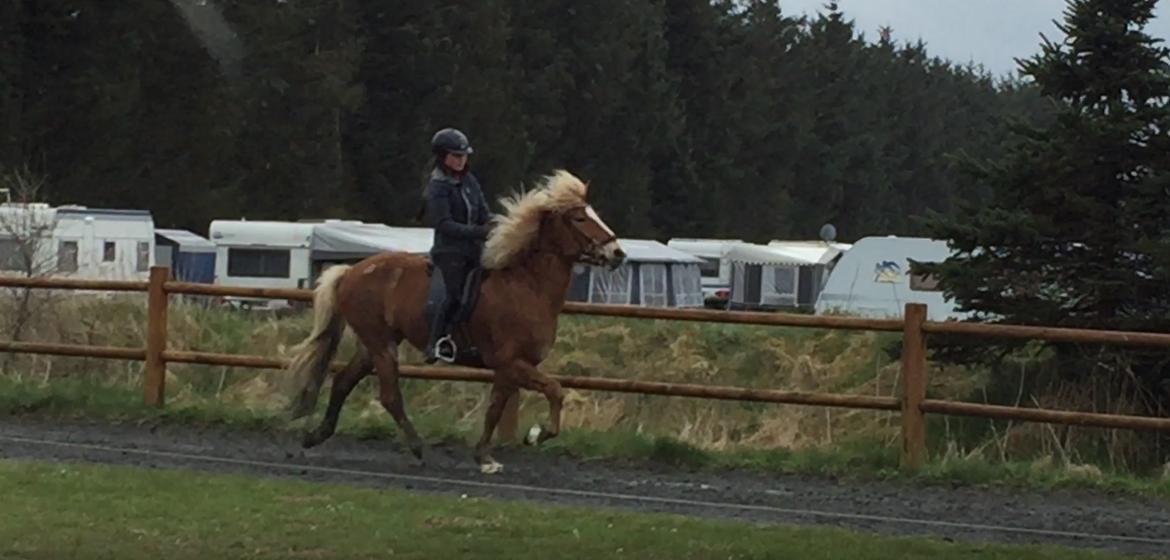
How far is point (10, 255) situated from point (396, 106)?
3957cm

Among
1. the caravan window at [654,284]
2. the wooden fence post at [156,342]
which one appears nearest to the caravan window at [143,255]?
the caravan window at [654,284]

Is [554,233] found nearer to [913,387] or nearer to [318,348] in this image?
[318,348]

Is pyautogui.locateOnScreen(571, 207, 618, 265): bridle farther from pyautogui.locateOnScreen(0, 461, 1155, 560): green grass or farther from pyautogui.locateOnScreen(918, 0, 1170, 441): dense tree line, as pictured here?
pyautogui.locateOnScreen(918, 0, 1170, 441): dense tree line

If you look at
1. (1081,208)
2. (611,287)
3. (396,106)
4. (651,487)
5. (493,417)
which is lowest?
(651,487)

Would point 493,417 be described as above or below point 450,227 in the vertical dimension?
below

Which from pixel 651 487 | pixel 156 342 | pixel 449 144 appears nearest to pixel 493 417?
pixel 651 487

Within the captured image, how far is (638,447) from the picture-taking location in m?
12.3

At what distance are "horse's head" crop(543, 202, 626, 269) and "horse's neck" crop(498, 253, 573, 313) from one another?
10 centimetres

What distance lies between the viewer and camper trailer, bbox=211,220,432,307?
36.2 metres

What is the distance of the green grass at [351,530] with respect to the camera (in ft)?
26.3

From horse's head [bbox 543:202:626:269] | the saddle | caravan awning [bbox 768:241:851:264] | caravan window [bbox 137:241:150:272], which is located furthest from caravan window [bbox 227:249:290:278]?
horse's head [bbox 543:202:626:269]

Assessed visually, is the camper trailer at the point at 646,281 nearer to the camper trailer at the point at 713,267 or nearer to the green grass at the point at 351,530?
the camper trailer at the point at 713,267

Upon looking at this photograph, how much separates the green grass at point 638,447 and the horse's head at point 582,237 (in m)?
1.67

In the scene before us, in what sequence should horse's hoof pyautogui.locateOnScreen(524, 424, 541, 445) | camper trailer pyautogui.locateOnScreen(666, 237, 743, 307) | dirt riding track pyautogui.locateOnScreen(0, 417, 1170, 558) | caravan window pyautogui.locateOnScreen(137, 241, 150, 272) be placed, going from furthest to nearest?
camper trailer pyautogui.locateOnScreen(666, 237, 743, 307)
caravan window pyautogui.locateOnScreen(137, 241, 150, 272)
horse's hoof pyautogui.locateOnScreen(524, 424, 541, 445)
dirt riding track pyautogui.locateOnScreen(0, 417, 1170, 558)
